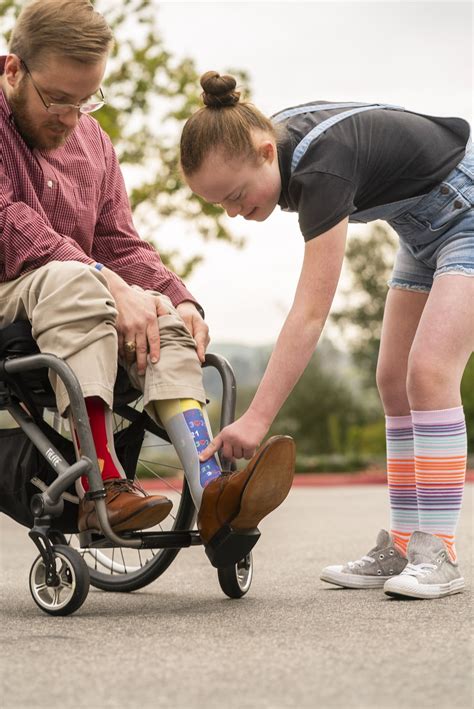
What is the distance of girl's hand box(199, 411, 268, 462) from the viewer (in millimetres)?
2703

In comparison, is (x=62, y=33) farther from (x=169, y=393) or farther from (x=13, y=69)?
(x=169, y=393)

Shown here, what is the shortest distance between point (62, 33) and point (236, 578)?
5.06 ft

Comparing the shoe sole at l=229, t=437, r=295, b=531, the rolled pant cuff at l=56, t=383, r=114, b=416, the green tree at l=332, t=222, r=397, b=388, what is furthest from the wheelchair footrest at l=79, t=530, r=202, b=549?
the green tree at l=332, t=222, r=397, b=388

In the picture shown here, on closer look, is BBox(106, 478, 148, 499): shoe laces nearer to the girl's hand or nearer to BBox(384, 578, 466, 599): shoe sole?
the girl's hand

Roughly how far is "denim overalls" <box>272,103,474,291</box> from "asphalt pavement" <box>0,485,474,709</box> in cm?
93

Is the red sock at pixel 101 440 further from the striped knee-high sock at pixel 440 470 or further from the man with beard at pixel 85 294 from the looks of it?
the striped knee-high sock at pixel 440 470

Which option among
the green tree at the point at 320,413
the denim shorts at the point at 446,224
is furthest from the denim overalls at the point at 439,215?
the green tree at the point at 320,413

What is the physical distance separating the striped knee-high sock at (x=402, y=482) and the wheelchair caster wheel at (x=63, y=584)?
1054 millimetres

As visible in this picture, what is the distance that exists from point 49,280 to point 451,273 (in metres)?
1.07

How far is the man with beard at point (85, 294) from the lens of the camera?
2.67 m

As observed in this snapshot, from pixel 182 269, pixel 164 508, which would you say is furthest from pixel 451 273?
pixel 182 269

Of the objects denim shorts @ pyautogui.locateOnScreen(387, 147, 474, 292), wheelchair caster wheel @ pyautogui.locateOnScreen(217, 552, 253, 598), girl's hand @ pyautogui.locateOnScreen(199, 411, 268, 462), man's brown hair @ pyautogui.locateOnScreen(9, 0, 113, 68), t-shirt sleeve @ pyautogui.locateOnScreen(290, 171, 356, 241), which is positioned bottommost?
wheelchair caster wheel @ pyautogui.locateOnScreen(217, 552, 253, 598)

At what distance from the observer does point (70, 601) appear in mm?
2686

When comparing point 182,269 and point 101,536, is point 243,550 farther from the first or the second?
point 182,269
